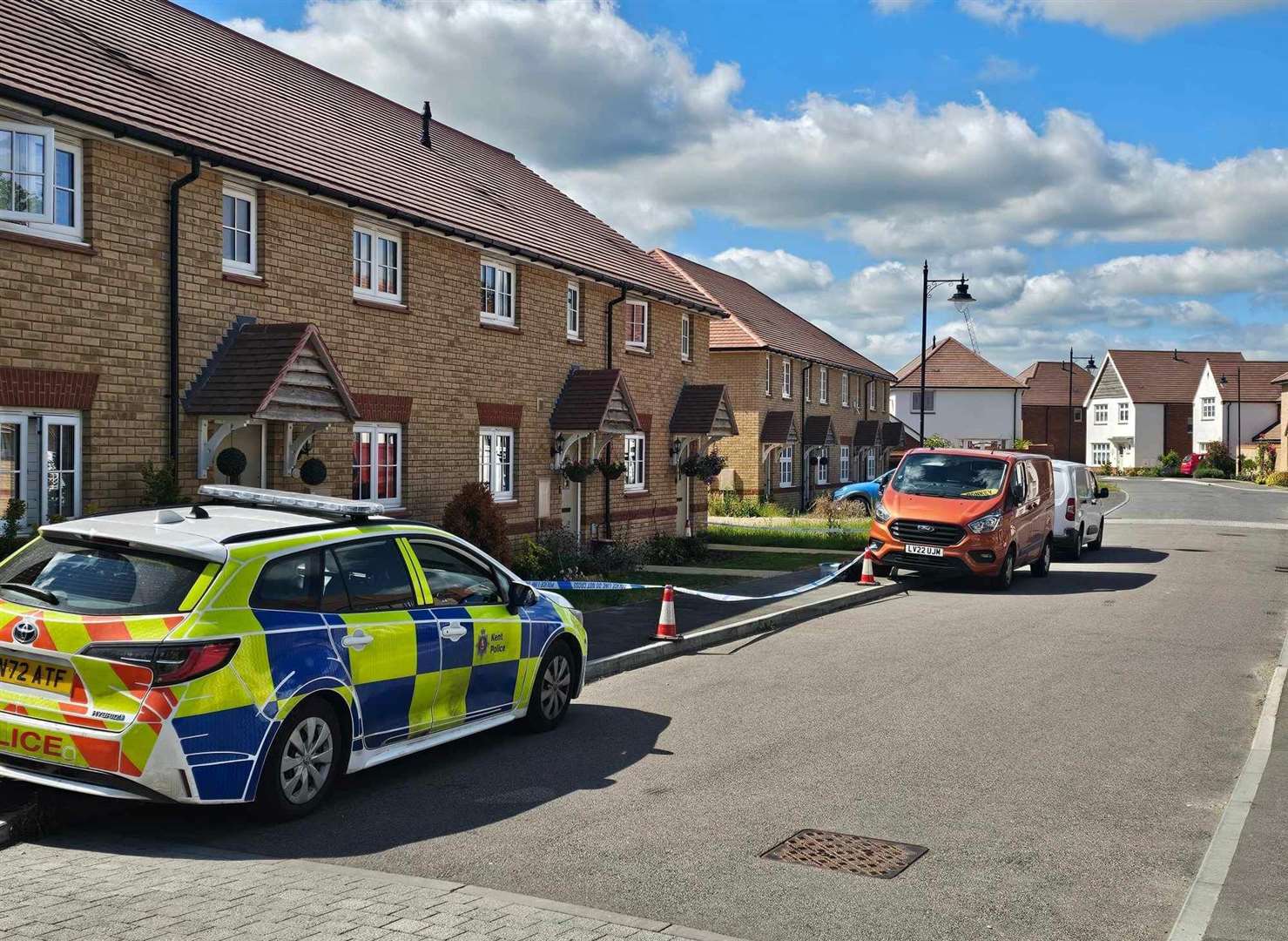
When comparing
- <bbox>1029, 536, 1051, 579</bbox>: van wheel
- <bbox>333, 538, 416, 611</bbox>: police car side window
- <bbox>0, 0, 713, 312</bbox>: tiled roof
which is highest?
<bbox>0, 0, 713, 312</bbox>: tiled roof

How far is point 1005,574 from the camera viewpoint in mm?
18859

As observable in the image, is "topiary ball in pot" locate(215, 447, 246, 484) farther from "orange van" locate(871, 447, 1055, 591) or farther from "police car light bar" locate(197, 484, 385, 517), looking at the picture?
"orange van" locate(871, 447, 1055, 591)

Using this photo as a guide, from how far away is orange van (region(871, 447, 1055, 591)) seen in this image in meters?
18.5

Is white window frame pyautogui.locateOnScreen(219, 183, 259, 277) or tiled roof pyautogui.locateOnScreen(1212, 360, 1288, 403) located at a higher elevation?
tiled roof pyautogui.locateOnScreen(1212, 360, 1288, 403)

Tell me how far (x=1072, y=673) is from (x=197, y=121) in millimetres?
10797

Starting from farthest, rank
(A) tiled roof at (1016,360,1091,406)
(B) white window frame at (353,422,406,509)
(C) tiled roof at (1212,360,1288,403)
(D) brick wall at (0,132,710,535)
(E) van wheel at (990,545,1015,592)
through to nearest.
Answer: (A) tiled roof at (1016,360,1091,406), (C) tiled roof at (1212,360,1288,403), (E) van wheel at (990,545,1015,592), (B) white window frame at (353,422,406,509), (D) brick wall at (0,132,710,535)

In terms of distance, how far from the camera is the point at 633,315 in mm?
24500

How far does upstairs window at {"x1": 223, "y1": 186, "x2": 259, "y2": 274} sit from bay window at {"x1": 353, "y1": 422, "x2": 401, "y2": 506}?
8.76 ft

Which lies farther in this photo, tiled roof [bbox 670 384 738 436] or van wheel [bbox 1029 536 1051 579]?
tiled roof [bbox 670 384 738 436]

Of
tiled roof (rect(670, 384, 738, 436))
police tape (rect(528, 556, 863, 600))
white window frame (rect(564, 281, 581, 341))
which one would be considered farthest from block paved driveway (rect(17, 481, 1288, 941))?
tiled roof (rect(670, 384, 738, 436))

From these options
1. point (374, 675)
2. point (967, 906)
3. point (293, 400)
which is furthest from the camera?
point (293, 400)

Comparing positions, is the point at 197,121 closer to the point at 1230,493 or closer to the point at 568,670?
the point at 568,670

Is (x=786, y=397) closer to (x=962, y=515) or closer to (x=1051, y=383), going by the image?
(x=962, y=515)

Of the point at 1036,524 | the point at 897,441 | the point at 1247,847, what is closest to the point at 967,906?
the point at 1247,847
